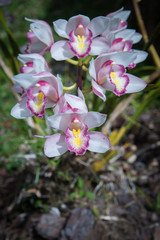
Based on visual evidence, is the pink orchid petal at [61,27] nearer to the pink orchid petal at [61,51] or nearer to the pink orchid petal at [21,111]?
the pink orchid petal at [61,51]

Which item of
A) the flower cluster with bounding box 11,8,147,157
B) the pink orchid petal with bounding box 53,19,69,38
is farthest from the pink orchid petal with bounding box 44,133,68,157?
the pink orchid petal with bounding box 53,19,69,38

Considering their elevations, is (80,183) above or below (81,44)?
below

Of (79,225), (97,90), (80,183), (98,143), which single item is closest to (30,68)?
(97,90)

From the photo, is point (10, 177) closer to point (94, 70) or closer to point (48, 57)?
point (94, 70)

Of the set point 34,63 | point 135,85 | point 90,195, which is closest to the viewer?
point 34,63

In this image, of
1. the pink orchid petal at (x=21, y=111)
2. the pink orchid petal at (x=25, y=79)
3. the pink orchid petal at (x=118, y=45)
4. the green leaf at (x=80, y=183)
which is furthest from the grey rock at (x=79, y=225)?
the pink orchid petal at (x=118, y=45)

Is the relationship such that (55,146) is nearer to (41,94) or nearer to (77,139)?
(77,139)

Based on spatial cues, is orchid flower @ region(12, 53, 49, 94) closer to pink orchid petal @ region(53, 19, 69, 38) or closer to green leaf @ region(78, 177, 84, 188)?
pink orchid petal @ region(53, 19, 69, 38)

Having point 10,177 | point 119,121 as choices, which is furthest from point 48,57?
point 10,177

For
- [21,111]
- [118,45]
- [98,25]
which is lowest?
[21,111]
